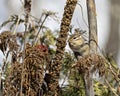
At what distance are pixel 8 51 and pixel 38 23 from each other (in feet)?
0.84

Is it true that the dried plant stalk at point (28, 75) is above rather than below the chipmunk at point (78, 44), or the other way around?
below

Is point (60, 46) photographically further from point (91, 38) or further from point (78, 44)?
point (91, 38)

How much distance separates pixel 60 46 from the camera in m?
2.15

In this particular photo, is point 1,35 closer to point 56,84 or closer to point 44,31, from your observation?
point 56,84

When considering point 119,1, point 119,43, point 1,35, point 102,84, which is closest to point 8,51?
point 1,35

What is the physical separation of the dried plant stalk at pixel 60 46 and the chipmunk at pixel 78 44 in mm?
41

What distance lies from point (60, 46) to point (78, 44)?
0.10 meters

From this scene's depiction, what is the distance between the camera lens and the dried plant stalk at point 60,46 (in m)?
2.12

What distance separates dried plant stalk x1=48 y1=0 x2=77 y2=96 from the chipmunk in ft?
0.13

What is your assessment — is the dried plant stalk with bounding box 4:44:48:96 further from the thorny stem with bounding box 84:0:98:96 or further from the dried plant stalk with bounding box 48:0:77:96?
the thorny stem with bounding box 84:0:98:96

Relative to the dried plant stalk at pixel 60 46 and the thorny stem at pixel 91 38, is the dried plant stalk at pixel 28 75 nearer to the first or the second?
the dried plant stalk at pixel 60 46

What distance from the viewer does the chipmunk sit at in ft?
6.72

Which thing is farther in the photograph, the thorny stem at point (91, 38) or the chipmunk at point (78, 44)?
the chipmunk at point (78, 44)

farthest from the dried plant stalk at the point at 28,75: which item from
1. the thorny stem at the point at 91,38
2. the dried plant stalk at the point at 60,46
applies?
the thorny stem at the point at 91,38
